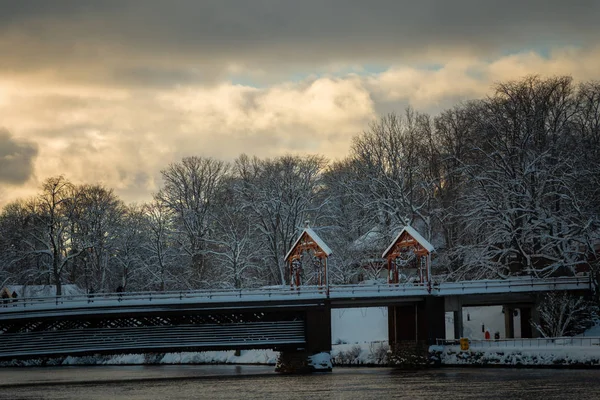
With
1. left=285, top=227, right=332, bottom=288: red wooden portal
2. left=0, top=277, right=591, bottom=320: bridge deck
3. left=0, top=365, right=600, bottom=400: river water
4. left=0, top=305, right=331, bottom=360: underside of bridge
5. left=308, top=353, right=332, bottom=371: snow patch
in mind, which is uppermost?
left=285, top=227, right=332, bottom=288: red wooden portal

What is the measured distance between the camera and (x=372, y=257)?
82.3 meters

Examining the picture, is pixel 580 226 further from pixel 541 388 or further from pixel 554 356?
pixel 541 388

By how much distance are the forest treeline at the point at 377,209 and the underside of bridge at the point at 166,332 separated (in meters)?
12.0

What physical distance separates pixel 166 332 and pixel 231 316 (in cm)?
468

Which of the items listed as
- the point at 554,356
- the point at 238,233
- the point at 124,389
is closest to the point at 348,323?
the point at 238,233

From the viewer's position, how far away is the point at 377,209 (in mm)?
82375

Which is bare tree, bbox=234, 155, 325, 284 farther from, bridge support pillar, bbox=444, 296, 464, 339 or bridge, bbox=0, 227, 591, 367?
bridge support pillar, bbox=444, 296, 464, 339

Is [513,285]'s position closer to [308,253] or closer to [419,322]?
[419,322]

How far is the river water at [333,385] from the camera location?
4384cm

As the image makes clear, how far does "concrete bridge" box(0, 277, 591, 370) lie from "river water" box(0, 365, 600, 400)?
226 cm

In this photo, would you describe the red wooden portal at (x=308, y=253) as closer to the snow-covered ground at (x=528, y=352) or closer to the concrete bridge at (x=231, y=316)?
the concrete bridge at (x=231, y=316)

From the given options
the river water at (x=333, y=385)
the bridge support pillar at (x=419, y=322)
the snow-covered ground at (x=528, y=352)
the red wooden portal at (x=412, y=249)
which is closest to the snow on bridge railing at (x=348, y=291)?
the bridge support pillar at (x=419, y=322)

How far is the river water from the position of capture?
43844 mm

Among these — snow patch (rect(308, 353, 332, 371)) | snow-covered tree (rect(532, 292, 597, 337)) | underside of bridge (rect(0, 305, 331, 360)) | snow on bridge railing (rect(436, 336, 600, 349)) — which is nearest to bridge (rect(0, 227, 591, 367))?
underside of bridge (rect(0, 305, 331, 360))
